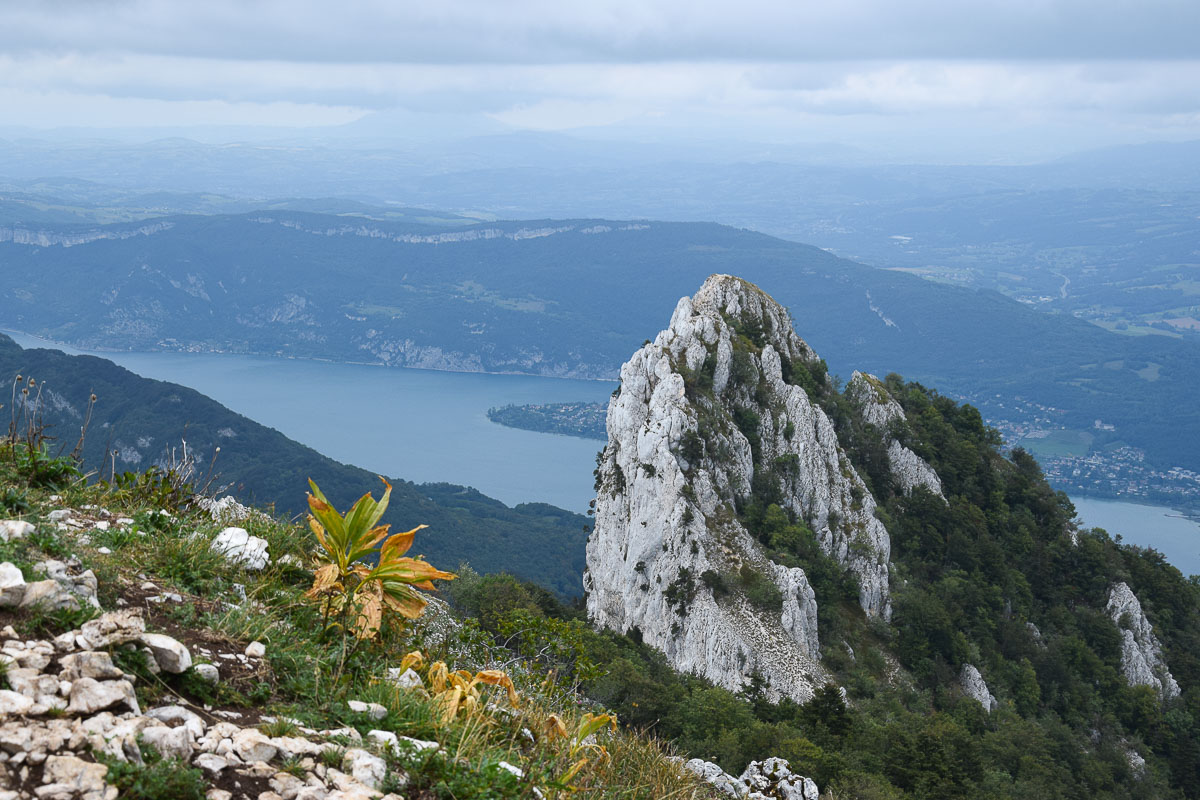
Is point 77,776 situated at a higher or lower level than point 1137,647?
higher

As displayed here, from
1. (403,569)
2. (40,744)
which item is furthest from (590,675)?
(40,744)

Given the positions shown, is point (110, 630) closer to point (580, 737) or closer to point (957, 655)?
point (580, 737)

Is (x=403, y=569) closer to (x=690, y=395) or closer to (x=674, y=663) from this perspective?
(x=674, y=663)

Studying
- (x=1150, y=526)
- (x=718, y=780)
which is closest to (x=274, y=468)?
(x=718, y=780)

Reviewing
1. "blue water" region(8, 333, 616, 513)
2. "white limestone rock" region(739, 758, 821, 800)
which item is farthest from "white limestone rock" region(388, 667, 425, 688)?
"blue water" region(8, 333, 616, 513)

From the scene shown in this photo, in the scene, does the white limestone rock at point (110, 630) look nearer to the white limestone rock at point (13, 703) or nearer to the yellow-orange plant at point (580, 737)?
the white limestone rock at point (13, 703)

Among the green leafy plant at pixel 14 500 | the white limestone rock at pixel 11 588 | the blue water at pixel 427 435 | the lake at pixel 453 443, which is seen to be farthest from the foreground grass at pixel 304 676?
the blue water at pixel 427 435

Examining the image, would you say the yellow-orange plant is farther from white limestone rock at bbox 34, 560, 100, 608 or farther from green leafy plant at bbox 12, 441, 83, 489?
green leafy plant at bbox 12, 441, 83, 489
